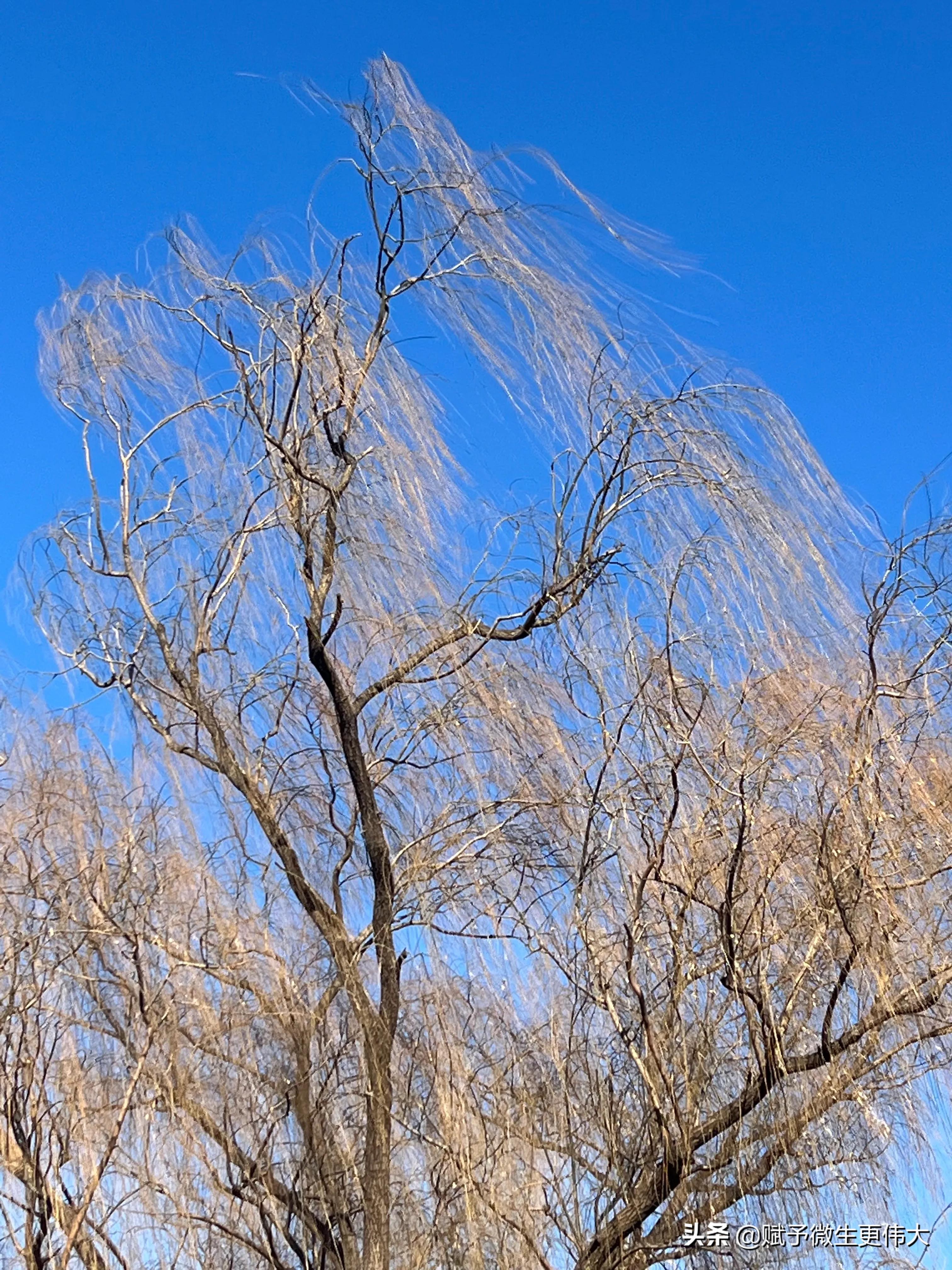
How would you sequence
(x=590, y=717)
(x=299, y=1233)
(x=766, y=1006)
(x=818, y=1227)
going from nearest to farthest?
(x=766, y=1006) < (x=818, y=1227) < (x=590, y=717) < (x=299, y=1233)

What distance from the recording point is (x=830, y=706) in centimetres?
351

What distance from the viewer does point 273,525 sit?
151 inches

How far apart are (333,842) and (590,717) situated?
3.46 ft

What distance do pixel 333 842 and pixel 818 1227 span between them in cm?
181

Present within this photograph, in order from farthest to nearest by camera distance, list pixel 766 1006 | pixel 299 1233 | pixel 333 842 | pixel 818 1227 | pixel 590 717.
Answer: pixel 333 842 → pixel 299 1233 → pixel 590 717 → pixel 818 1227 → pixel 766 1006

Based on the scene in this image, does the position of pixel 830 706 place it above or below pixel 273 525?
below

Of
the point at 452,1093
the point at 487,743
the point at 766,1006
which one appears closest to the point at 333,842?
the point at 487,743

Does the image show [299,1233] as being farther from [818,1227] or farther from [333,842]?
[818,1227]

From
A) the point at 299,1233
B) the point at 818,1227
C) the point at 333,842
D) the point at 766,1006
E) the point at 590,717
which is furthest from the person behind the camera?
the point at 333,842

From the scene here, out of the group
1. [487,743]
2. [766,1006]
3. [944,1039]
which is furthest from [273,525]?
[944,1039]

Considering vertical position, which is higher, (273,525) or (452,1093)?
(273,525)

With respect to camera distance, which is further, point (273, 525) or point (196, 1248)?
point (273, 525)

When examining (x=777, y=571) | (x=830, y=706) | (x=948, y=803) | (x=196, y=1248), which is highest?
(x=777, y=571)

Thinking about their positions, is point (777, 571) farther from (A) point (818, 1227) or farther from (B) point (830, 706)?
(A) point (818, 1227)
